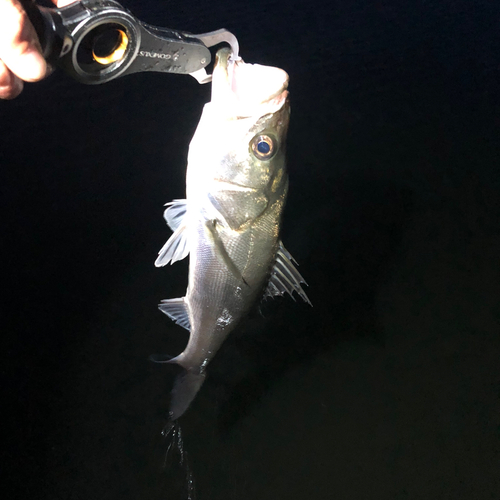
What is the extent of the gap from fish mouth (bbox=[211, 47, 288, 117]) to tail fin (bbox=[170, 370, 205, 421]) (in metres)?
0.98

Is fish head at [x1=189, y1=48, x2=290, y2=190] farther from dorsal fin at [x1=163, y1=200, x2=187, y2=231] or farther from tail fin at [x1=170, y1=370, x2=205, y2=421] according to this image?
tail fin at [x1=170, y1=370, x2=205, y2=421]

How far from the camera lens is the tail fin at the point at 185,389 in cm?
146

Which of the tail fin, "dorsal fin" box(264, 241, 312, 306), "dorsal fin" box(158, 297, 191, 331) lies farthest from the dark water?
"dorsal fin" box(264, 241, 312, 306)

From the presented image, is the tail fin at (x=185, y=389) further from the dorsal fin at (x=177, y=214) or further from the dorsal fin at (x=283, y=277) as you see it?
the dorsal fin at (x=177, y=214)

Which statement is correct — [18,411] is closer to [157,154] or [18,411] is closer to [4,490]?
[4,490]

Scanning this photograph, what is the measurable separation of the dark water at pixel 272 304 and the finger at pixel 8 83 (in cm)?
163

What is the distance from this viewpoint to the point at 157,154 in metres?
2.57

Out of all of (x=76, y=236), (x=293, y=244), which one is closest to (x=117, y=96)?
(x=76, y=236)

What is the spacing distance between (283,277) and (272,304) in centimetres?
135

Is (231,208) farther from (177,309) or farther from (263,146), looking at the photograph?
(177,309)

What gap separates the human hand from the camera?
604mm

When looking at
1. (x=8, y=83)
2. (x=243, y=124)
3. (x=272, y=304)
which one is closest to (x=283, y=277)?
(x=243, y=124)

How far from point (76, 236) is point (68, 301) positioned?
39 centimetres

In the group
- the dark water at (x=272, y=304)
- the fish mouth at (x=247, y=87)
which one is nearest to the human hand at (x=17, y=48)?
the fish mouth at (x=247, y=87)
